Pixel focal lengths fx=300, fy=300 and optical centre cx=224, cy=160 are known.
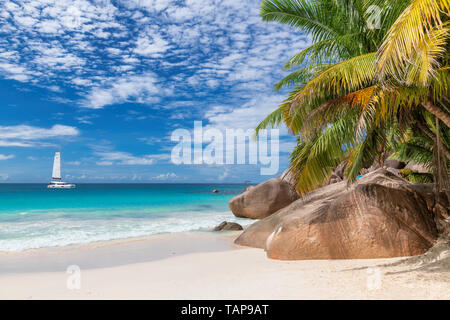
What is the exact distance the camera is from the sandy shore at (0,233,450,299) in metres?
4.04

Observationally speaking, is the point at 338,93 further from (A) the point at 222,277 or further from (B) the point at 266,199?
(B) the point at 266,199

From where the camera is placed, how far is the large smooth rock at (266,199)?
16281 mm

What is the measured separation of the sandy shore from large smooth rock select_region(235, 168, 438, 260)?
1.00 ft

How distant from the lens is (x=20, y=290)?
491cm

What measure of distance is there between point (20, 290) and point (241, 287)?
364 centimetres

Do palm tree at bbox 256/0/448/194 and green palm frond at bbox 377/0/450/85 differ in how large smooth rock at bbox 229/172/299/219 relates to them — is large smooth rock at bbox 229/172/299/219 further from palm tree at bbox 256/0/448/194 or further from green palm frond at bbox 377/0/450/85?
green palm frond at bbox 377/0/450/85

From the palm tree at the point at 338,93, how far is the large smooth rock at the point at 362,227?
0.63 meters

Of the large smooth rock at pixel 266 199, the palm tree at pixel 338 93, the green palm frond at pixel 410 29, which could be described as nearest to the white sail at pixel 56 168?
the large smooth rock at pixel 266 199

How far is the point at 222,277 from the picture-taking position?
5.21 m

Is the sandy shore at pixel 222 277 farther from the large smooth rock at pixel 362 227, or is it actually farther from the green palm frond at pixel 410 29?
the green palm frond at pixel 410 29

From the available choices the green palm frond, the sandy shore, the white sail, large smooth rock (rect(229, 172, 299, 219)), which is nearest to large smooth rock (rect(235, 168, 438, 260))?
the sandy shore
